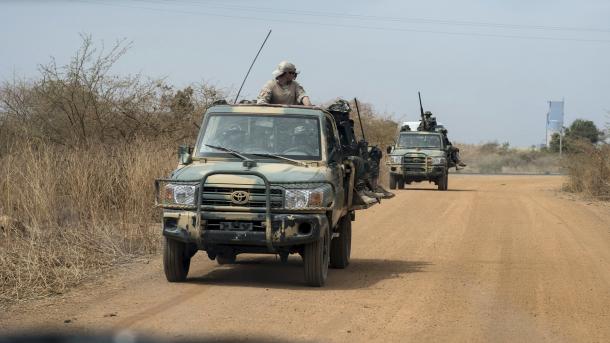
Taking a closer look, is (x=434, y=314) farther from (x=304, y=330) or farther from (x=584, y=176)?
(x=584, y=176)

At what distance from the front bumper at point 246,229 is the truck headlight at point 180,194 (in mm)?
147

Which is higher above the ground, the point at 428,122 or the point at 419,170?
the point at 428,122

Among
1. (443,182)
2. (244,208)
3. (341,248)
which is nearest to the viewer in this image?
(244,208)

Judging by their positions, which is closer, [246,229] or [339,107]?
[246,229]

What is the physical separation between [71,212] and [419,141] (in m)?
20.0

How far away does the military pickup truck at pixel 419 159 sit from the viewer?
30.8 m

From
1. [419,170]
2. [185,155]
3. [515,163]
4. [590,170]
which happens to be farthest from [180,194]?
[515,163]

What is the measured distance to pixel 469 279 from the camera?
10414 mm

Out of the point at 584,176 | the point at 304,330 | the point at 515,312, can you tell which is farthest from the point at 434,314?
the point at 584,176

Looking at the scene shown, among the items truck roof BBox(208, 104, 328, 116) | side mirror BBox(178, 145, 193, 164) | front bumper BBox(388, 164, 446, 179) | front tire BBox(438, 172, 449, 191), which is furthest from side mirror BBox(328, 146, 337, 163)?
front tire BBox(438, 172, 449, 191)

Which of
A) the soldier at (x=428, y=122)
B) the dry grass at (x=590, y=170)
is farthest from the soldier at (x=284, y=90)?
the soldier at (x=428, y=122)

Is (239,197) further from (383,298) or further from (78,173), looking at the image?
(78,173)

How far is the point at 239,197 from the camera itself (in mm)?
9102

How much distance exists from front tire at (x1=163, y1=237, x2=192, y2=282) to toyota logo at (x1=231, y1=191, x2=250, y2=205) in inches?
32.1
